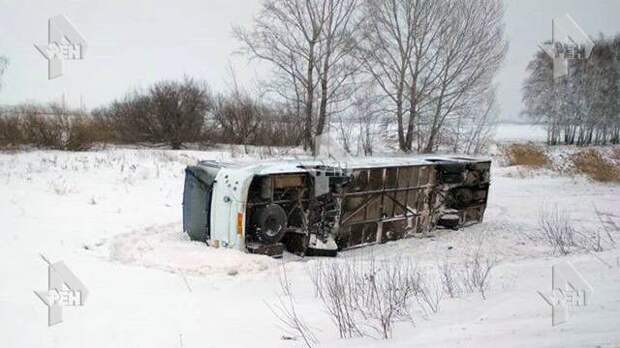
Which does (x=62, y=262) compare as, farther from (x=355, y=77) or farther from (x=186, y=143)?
(x=186, y=143)

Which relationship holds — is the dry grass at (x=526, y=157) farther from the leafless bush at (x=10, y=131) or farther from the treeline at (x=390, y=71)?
the leafless bush at (x=10, y=131)

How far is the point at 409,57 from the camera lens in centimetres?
1934

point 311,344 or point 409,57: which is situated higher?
point 409,57

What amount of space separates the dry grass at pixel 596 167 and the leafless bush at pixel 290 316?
Result: 17.3 metres

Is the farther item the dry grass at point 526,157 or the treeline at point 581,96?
the treeline at point 581,96

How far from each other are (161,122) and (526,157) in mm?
18840

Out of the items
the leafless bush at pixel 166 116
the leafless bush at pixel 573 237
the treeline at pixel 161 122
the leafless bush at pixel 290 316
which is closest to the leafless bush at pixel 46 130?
the treeline at pixel 161 122

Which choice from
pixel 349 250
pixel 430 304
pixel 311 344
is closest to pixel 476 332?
pixel 430 304

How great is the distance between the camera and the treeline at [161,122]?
21.0 metres

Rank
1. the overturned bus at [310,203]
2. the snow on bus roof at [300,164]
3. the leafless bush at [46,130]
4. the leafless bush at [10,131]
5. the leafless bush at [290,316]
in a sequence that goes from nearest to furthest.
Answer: the leafless bush at [290,316], the overturned bus at [310,203], the snow on bus roof at [300,164], the leafless bush at [10,131], the leafless bush at [46,130]

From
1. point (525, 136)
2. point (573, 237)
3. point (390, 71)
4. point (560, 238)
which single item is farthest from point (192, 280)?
point (525, 136)

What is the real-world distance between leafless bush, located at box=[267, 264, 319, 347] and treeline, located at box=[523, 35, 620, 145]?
4054 cm

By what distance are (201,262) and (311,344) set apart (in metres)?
3.25

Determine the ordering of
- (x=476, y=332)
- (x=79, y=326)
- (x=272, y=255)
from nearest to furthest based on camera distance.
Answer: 1. (x=476, y=332)
2. (x=79, y=326)
3. (x=272, y=255)
